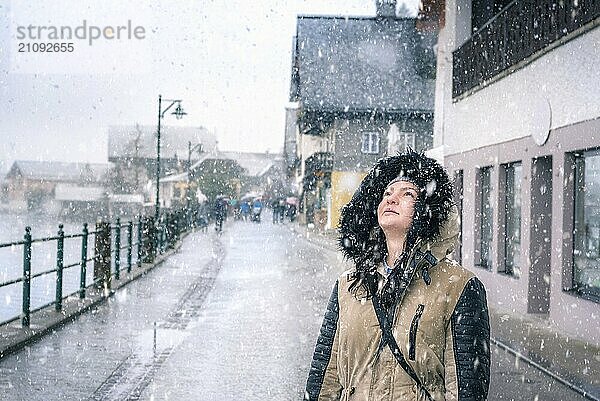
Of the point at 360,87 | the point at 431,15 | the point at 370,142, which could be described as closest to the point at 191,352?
the point at 431,15

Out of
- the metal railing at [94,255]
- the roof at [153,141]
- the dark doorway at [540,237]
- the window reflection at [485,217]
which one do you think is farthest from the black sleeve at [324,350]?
the roof at [153,141]

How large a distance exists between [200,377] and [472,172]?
10.1 meters

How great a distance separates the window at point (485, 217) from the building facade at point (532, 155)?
2 cm

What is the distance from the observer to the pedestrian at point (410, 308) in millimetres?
2904

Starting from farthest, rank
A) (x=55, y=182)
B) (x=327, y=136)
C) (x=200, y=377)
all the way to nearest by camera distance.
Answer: (x=55, y=182) < (x=327, y=136) < (x=200, y=377)

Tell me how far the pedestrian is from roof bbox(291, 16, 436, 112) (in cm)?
4325

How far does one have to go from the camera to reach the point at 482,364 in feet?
9.55

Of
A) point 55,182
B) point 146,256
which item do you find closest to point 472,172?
point 146,256

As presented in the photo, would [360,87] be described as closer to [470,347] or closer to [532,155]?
[532,155]

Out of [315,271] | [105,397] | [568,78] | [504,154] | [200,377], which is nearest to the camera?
[105,397]

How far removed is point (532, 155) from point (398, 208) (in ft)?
35.7

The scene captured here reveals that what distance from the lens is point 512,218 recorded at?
1516 centimetres

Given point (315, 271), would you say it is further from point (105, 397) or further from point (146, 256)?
point (105, 397)

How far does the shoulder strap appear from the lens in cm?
289
